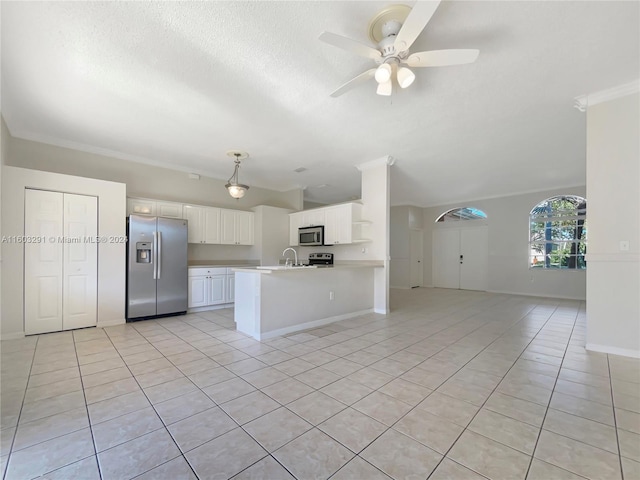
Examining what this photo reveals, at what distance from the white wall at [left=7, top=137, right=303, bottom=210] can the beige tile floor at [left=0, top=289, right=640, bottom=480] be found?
265 centimetres

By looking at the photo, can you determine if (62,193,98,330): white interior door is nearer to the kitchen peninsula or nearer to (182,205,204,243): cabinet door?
(182,205,204,243): cabinet door

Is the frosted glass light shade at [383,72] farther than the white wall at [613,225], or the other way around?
the white wall at [613,225]

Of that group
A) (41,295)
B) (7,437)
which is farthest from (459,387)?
(41,295)

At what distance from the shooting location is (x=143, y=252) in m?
4.54

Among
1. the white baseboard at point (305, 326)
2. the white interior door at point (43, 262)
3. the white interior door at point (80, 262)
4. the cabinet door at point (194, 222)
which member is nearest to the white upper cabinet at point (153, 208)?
the cabinet door at point (194, 222)

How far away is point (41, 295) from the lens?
143 inches

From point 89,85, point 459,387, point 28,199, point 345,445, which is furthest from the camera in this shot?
point 28,199

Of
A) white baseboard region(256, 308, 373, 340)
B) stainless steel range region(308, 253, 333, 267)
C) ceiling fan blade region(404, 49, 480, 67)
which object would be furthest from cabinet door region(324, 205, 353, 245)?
ceiling fan blade region(404, 49, 480, 67)

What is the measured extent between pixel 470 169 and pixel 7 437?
700cm

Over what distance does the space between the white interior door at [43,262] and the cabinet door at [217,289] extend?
2.15 metres

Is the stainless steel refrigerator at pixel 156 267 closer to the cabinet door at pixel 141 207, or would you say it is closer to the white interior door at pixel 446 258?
the cabinet door at pixel 141 207

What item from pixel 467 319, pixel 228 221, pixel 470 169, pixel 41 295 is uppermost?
pixel 470 169

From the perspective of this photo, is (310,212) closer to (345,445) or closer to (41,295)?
(41,295)

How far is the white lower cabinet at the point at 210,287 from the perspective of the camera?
200 inches
